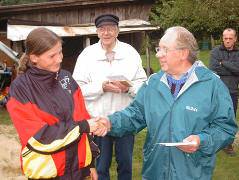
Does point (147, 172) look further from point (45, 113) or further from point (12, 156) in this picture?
point (12, 156)

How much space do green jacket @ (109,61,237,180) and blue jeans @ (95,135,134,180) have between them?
1324mm

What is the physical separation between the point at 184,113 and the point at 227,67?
4061mm

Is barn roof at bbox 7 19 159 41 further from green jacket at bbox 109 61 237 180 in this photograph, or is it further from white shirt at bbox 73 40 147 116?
green jacket at bbox 109 61 237 180

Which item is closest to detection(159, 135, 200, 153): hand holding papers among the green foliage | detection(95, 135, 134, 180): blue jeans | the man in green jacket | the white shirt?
the man in green jacket

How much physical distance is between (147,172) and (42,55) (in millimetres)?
1239

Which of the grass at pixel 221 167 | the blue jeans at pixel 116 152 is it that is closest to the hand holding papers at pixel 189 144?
the blue jeans at pixel 116 152

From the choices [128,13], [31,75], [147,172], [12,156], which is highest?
[128,13]

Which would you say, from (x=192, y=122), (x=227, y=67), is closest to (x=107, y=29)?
(x=192, y=122)

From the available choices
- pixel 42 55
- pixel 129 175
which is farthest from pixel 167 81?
pixel 129 175

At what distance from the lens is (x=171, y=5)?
3164 cm

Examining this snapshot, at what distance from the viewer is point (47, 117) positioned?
2852 mm

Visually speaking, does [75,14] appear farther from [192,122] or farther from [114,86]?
[192,122]

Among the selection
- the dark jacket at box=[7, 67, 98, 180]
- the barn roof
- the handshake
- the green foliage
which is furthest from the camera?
the green foliage

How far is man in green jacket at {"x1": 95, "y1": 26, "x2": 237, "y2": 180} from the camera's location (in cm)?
305
